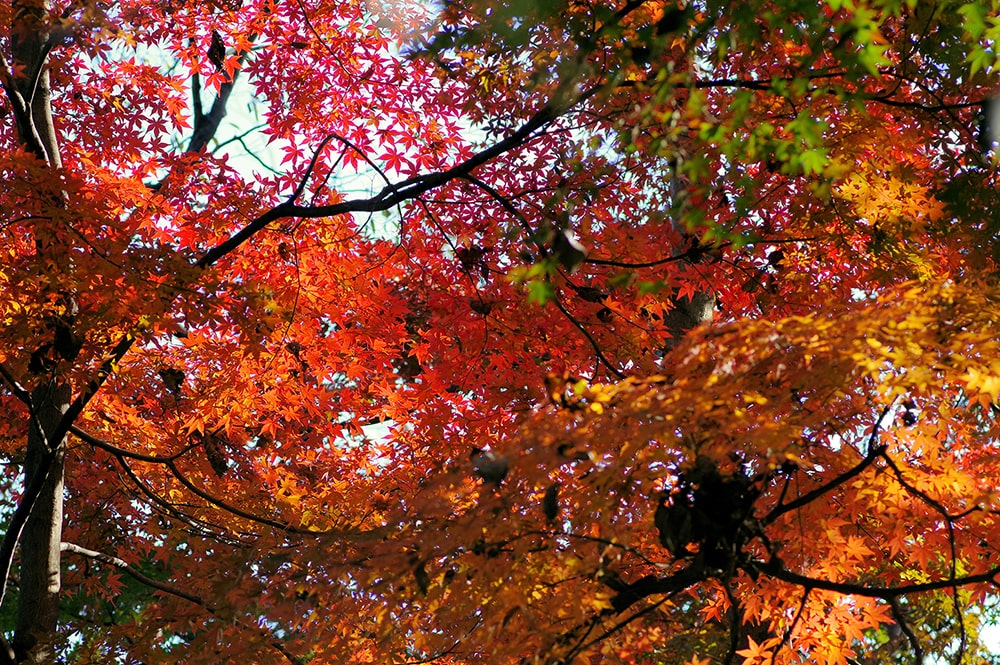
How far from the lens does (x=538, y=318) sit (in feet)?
20.6

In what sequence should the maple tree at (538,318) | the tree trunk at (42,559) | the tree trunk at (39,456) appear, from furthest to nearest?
1. the tree trunk at (42,559)
2. the tree trunk at (39,456)
3. the maple tree at (538,318)

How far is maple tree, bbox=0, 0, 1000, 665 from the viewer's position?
4004 mm

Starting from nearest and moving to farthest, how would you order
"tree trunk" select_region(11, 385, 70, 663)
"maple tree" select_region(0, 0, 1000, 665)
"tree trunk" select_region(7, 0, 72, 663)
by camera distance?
"maple tree" select_region(0, 0, 1000, 665), "tree trunk" select_region(7, 0, 72, 663), "tree trunk" select_region(11, 385, 70, 663)

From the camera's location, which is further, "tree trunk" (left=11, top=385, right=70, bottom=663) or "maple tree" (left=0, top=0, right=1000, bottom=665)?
"tree trunk" (left=11, top=385, right=70, bottom=663)

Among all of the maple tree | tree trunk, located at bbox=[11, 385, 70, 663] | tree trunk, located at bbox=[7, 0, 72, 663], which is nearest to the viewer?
the maple tree

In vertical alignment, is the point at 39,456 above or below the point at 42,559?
above

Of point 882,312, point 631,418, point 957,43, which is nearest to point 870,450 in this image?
point 882,312

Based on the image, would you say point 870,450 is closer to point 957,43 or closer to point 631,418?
point 631,418

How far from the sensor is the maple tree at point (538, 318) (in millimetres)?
4004

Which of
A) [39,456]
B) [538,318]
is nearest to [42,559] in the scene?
[39,456]

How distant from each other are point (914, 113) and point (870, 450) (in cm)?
250

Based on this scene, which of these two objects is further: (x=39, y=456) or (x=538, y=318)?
(x=39, y=456)

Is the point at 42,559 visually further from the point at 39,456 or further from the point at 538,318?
the point at 538,318

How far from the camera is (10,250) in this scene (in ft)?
22.3
